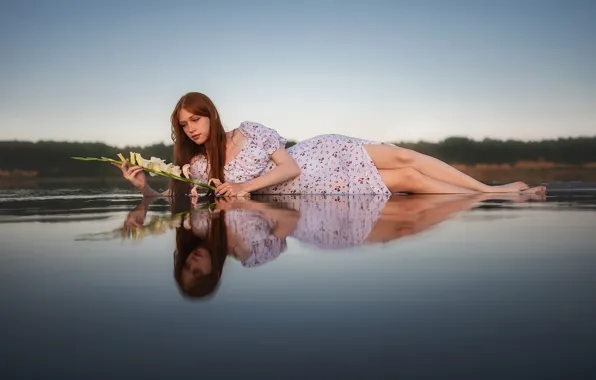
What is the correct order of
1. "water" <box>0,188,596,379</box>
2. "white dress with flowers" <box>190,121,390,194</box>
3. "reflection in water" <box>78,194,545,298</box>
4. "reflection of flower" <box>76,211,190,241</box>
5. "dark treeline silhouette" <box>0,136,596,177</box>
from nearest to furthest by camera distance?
"water" <box>0,188,596,379</box> < "reflection in water" <box>78,194,545,298</box> < "reflection of flower" <box>76,211,190,241</box> < "white dress with flowers" <box>190,121,390,194</box> < "dark treeline silhouette" <box>0,136,596,177</box>

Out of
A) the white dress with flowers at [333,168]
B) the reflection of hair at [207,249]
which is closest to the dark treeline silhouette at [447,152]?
the white dress with flowers at [333,168]

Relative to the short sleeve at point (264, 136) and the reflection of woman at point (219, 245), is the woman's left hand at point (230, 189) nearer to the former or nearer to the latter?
the short sleeve at point (264, 136)

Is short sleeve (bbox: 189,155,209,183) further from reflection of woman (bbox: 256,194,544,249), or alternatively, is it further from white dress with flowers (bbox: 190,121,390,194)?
reflection of woman (bbox: 256,194,544,249)

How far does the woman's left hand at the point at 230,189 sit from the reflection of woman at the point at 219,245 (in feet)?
4.27

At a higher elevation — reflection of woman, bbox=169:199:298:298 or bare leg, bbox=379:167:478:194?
bare leg, bbox=379:167:478:194

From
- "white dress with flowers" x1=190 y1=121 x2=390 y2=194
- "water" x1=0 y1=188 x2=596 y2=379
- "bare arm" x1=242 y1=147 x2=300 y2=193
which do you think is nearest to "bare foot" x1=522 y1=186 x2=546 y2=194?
"white dress with flowers" x1=190 y1=121 x2=390 y2=194

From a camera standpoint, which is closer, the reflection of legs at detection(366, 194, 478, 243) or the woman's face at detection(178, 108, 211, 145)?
the reflection of legs at detection(366, 194, 478, 243)

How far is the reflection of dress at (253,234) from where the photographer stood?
1.07 m

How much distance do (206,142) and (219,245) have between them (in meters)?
2.29

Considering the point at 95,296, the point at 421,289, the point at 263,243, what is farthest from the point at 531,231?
the point at 95,296

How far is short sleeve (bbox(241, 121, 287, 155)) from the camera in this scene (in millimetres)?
3580

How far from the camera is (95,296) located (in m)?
0.76

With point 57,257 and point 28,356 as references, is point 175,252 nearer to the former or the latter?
point 57,257

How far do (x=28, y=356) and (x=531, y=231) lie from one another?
1.28 meters
